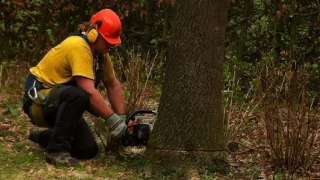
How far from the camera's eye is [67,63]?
16.4 feet

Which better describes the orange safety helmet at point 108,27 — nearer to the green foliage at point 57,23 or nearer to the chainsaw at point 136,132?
the chainsaw at point 136,132

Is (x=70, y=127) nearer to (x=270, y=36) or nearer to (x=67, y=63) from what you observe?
(x=67, y=63)

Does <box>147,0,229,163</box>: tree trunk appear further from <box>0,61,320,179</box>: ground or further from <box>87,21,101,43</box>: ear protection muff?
<box>87,21,101,43</box>: ear protection muff

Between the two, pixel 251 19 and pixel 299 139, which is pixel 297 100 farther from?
pixel 251 19

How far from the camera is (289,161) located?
4832 millimetres

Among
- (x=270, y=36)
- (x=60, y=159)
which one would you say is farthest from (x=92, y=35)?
(x=270, y=36)

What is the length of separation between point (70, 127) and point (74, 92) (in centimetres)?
30

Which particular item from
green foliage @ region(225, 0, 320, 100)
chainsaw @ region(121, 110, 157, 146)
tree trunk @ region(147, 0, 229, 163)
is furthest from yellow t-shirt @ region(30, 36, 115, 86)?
green foliage @ region(225, 0, 320, 100)

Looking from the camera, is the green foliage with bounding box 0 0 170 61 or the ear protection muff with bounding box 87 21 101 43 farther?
the green foliage with bounding box 0 0 170 61

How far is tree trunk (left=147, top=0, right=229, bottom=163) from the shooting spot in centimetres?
473

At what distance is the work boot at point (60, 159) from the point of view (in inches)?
197

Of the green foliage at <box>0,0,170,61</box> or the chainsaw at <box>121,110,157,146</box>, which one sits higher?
the green foliage at <box>0,0,170,61</box>

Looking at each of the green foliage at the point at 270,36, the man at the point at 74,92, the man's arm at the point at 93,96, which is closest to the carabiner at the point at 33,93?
the man at the point at 74,92

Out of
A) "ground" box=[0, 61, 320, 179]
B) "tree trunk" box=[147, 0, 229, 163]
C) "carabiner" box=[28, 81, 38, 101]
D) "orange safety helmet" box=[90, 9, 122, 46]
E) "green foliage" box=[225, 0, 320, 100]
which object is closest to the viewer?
"tree trunk" box=[147, 0, 229, 163]
